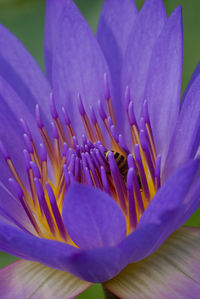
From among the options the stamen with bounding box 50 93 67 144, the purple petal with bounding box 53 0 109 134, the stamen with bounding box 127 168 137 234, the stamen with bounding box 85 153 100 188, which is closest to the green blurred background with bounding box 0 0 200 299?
the purple petal with bounding box 53 0 109 134

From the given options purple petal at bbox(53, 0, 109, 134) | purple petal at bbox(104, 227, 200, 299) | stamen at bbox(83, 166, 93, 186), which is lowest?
purple petal at bbox(104, 227, 200, 299)

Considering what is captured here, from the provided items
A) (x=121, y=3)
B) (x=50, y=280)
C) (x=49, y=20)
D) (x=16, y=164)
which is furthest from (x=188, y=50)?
(x=50, y=280)

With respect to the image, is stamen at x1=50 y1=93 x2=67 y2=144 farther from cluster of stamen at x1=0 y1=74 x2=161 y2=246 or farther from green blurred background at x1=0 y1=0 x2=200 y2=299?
green blurred background at x1=0 y1=0 x2=200 y2=299

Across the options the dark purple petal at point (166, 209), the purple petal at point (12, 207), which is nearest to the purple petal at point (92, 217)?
the dark purple petal at point (166, 209)

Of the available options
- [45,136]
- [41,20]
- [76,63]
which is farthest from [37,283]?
[41,20]

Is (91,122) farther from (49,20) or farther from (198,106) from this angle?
(198,106)

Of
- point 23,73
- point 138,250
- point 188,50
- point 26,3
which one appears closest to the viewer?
point 138,250
